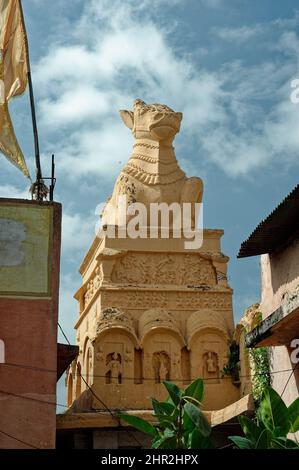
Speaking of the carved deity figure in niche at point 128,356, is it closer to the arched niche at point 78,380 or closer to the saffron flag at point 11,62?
the arched niche at point 78,380

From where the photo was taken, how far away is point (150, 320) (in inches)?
856

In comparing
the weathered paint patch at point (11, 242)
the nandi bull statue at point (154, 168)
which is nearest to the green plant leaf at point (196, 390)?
the weathered paint patch at point (11, 242)

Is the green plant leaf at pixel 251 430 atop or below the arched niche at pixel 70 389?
below

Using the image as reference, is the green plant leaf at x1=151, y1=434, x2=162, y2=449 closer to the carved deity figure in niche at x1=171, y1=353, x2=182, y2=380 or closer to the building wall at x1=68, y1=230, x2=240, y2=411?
the building wall at x1=68, y1=230, x2=240, y2=411

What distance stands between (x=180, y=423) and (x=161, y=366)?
417 inches

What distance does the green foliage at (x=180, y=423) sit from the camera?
10672mm

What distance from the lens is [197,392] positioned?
1194 cm

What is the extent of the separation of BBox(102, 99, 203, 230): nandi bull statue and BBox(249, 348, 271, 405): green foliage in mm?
7693

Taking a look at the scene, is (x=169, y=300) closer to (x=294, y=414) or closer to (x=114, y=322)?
(x=114, y=322)

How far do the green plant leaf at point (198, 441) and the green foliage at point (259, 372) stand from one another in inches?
219

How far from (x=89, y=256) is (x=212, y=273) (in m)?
4.38

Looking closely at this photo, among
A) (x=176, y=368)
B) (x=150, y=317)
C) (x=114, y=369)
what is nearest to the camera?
(x=114, y=369)

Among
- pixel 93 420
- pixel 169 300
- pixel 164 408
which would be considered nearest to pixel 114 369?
pixel 93 420

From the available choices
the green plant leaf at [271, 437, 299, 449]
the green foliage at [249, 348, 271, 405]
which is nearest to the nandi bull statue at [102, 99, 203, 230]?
the green foliage at [249, 348, 271, 405]
